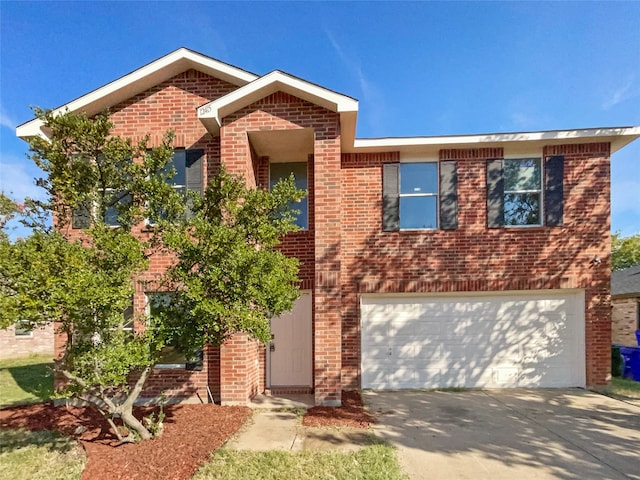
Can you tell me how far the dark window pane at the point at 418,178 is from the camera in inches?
322

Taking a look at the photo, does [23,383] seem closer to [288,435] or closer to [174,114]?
[174,114]

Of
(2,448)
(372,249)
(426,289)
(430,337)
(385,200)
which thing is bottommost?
(2,448)

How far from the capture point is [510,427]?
5.58m

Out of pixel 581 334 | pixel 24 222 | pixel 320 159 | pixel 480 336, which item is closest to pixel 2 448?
pixel 24 222

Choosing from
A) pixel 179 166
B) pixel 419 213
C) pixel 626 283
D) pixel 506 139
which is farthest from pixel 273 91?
pixel 626 283

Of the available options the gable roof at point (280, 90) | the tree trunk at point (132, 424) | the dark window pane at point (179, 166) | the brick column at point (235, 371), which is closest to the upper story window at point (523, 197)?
the gable roof at point (280, 90)

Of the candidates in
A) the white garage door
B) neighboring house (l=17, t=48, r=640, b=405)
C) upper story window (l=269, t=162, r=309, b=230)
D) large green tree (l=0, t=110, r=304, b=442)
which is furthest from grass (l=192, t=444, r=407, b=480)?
upper story window (l=269, t=162, r=309, b=230)

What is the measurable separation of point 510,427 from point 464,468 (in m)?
1.83

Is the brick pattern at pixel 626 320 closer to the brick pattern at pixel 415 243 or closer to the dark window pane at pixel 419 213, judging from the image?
the brick pattern at pixel 415 243

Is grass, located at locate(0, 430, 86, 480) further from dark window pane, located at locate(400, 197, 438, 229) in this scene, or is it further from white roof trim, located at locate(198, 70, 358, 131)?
dark window pane, located at locate(400, 197, 438, 229)

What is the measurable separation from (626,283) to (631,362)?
5403mm

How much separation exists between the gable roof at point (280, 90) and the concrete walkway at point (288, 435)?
547 cm

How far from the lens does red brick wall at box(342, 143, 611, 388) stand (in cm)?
782

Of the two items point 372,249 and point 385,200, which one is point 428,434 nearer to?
point 372,249
